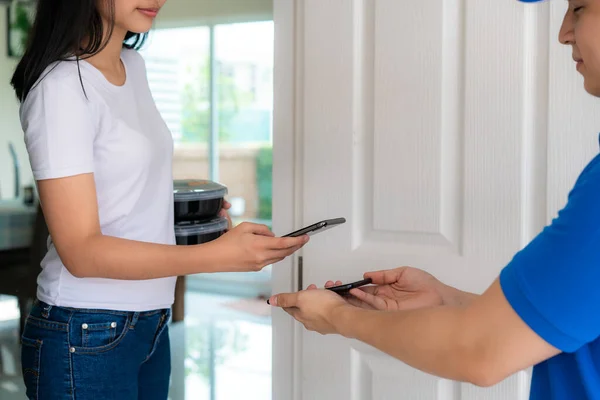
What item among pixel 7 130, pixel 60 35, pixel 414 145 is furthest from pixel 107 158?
pixel 7 130

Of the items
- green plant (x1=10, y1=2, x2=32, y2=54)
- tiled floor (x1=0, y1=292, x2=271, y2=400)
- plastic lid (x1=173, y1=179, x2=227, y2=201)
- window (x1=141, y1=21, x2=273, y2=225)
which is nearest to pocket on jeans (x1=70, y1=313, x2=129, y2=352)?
plastic lid (x1=173, y1=179, x2=227, y2=201)

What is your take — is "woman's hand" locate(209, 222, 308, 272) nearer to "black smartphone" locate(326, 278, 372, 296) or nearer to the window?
"black smartphone" locate(326, 278, 372, 296)

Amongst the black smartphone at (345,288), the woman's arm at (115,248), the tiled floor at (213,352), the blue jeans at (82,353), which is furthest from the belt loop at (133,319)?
the tiled floor at (213,352)

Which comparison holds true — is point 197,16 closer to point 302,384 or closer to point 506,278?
point 302,384

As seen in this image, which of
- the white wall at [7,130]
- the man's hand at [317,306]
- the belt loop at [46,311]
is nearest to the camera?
the man's hand at [317,306]

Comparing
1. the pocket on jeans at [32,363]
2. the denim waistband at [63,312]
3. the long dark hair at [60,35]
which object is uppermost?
the long dark hair at [60,35]

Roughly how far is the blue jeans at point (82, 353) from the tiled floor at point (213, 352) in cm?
160

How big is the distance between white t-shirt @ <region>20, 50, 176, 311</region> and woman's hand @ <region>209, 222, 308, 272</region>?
0.67ft

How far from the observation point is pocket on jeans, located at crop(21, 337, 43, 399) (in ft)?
3.82

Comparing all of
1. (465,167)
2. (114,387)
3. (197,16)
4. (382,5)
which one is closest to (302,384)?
(114,387)

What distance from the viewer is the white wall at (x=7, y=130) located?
2.65 metres

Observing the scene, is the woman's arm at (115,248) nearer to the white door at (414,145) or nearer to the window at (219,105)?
the white door at (414,145)

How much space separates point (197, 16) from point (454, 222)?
4.99 metres

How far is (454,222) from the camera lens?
1.37 meters
